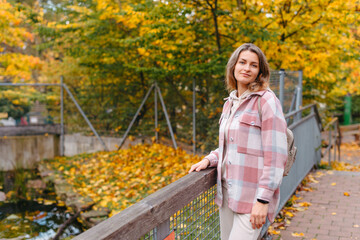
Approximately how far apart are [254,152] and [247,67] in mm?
530

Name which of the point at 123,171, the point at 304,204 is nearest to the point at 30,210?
the point at 123,171

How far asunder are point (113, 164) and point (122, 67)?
2.98 metres

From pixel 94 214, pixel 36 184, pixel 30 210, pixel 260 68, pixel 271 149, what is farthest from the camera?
pixel 36 184

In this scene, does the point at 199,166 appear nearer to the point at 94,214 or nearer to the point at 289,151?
the point at 289,151

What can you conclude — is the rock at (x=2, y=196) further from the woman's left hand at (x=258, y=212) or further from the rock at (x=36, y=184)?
the woman's left hand at (x=258, y=212)

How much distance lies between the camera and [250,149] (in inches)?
85.8

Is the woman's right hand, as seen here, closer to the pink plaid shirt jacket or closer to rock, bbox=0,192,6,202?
the pink plaid shirt jacket

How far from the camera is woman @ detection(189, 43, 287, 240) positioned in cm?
208

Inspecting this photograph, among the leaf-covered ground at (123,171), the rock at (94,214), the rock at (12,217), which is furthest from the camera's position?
the leaf-covered ground at (123,171)

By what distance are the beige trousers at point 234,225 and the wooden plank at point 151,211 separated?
20 centimetres

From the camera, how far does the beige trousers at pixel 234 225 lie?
225cm

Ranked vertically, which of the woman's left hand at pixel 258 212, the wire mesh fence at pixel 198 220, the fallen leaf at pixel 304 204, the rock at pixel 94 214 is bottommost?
the rock at pixel 94 214

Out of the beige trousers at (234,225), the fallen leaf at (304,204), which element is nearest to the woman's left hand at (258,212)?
the beige trousers at (234,225)

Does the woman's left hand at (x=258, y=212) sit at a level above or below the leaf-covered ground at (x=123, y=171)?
above
